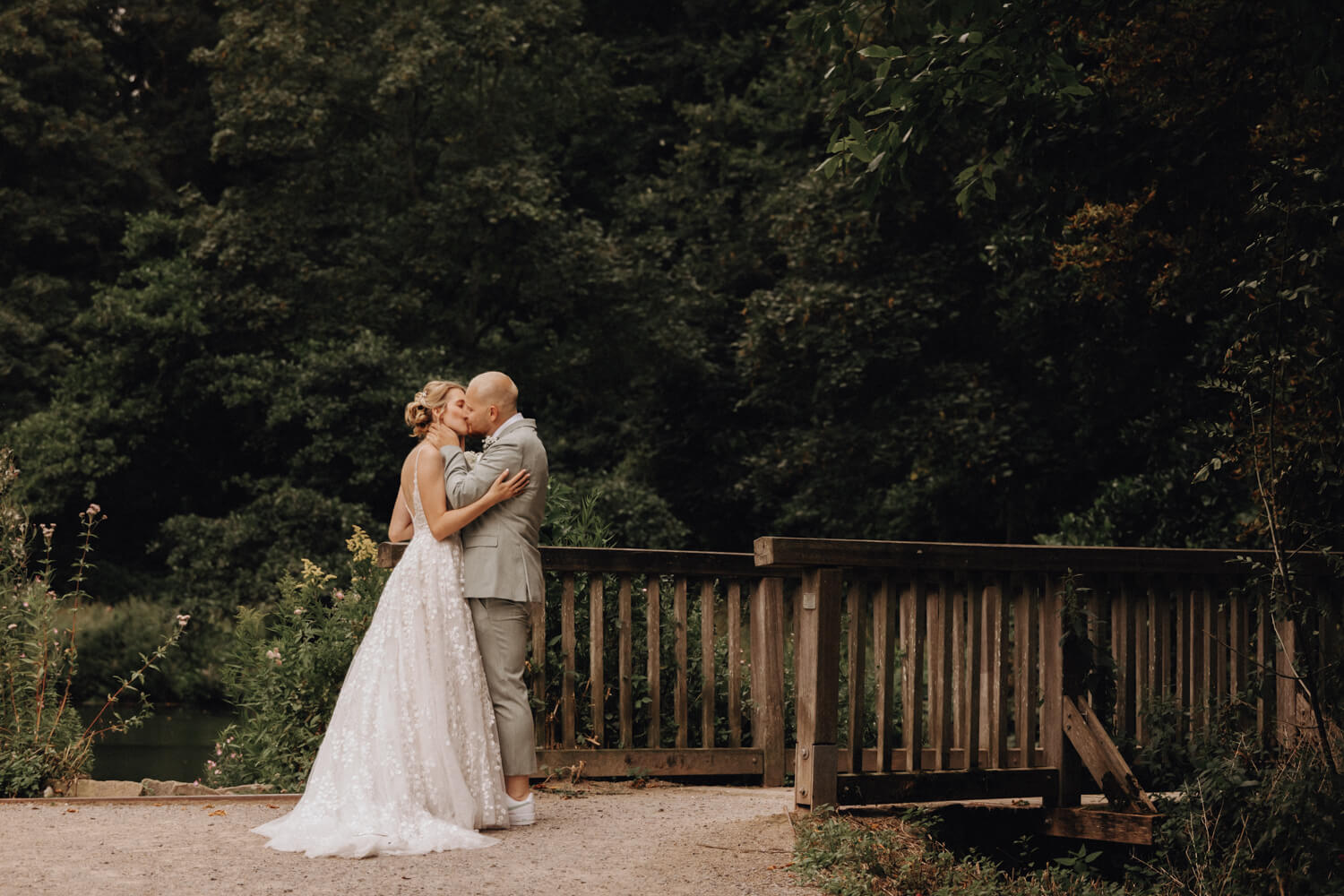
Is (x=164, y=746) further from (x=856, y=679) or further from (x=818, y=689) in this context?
(x=818, y=689)

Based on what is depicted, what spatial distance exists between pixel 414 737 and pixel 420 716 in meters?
0.09

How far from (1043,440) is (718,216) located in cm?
753

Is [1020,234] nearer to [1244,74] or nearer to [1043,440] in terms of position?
[1244,74]

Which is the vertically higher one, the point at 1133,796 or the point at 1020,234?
the point at 1020,234

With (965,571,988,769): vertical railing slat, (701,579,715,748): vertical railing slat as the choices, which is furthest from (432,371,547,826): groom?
(965,571,988,769): vertical railing slat

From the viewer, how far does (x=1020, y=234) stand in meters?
13.4

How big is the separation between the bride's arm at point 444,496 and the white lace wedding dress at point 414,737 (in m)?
0.11

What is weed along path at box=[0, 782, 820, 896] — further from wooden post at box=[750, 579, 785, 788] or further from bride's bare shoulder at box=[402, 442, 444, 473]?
bride's bare shoulder at box=[402, 442, 444, 473]

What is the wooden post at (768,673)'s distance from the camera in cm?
754

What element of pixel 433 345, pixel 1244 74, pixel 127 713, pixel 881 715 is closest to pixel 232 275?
pixel 433 345

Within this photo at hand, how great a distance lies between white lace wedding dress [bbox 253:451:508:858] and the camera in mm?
5461

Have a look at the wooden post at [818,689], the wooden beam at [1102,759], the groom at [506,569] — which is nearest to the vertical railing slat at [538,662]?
the groom at [506,569]

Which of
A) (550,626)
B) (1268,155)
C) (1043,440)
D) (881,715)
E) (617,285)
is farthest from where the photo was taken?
(617,285)

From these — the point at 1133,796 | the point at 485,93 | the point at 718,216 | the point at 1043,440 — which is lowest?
the point at 1133,796
